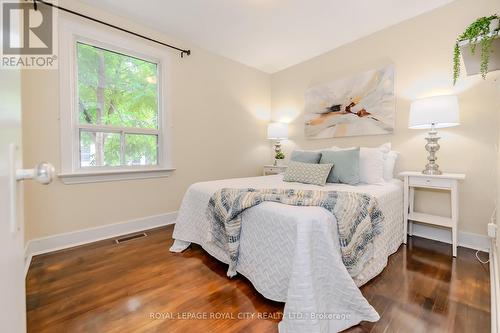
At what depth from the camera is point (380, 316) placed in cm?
137

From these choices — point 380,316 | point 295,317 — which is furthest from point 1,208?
point 380,316

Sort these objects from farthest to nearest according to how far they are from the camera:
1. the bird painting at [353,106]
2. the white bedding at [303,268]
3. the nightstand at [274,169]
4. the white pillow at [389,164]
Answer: the nightstand at [274,169] → the bird painting at [353,106] → the white pillow at [389,164] → the white bedding at [303,268]

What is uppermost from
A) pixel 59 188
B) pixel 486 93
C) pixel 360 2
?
pixel 360 2

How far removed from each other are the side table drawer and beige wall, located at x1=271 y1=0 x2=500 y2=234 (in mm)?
356

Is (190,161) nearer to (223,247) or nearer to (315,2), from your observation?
(223,247)

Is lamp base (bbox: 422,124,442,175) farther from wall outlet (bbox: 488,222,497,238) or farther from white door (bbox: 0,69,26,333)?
white door (bbox: 0,69,26,333)

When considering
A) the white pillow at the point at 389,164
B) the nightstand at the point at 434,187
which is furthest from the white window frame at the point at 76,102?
the nightstand at the point at 434,187

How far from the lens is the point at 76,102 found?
2.40 metres

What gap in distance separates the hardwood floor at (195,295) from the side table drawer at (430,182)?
2.10 feet

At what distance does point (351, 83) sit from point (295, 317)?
296 centimetres

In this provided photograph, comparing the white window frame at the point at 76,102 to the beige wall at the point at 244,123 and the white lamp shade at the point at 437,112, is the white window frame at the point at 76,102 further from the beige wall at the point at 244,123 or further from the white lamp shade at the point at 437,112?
the white lamp shade at the point at 437,112

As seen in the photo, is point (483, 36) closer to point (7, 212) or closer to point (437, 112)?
point (437, 112)

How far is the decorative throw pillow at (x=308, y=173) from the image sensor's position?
7.88ft

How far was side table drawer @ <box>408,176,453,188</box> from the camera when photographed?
2212mm
